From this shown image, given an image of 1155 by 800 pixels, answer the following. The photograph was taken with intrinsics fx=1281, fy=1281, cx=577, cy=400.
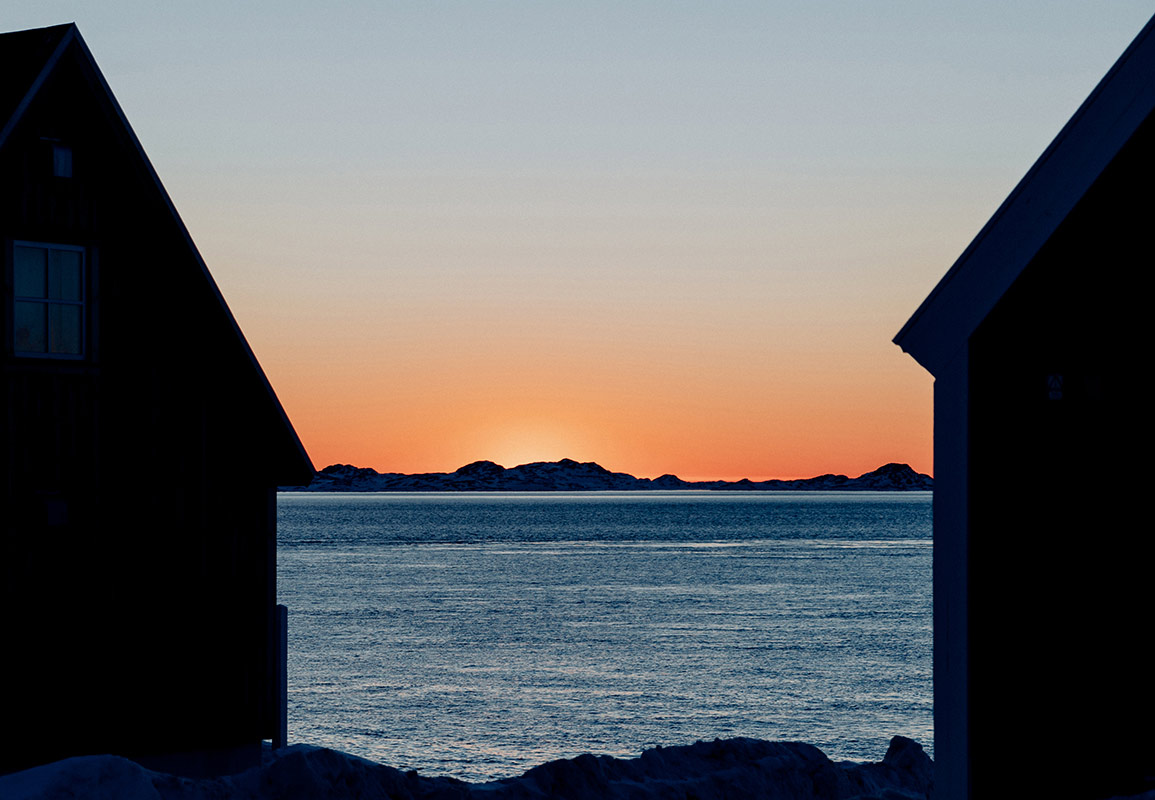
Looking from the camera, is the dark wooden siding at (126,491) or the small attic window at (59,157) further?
the small attic window at (59,157)

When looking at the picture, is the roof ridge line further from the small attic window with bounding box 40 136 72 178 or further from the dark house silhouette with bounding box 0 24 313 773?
the small attic window with bounding box 40 136 72 178

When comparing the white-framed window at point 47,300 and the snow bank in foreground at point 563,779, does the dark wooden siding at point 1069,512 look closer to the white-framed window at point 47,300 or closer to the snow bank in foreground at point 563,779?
the snow bank in foreground at point 563,779

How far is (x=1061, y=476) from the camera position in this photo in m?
9.98

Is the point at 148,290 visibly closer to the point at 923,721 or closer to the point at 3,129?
the point at 3,129

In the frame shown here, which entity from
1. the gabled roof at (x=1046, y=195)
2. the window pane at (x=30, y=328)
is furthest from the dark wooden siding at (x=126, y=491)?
the gabled roof at (x=1046, y=195)

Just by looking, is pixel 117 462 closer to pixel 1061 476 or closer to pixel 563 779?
pixel 563 779

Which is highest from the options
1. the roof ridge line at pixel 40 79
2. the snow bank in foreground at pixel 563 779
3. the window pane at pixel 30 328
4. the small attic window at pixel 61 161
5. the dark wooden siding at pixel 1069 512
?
the roof ridge line at pixel 40 79

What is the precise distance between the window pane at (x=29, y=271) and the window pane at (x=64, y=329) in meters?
0.25

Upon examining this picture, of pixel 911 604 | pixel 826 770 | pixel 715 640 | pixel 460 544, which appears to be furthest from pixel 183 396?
pixel 460 544

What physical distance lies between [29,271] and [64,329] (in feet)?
2.38

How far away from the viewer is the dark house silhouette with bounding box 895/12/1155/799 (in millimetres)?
9852

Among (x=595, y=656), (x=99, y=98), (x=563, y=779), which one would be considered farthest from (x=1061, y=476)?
(x=595, y=656)

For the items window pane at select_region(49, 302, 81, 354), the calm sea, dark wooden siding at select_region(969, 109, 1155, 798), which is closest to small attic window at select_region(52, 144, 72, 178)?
window pane at select_region(49, 302, 81, 354)

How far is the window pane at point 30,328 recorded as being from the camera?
45.6 ft
